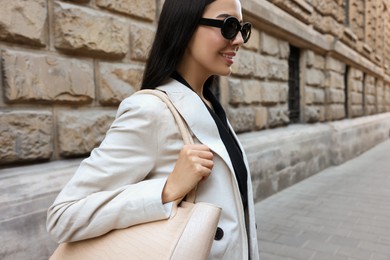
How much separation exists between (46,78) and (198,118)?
1.67 meters

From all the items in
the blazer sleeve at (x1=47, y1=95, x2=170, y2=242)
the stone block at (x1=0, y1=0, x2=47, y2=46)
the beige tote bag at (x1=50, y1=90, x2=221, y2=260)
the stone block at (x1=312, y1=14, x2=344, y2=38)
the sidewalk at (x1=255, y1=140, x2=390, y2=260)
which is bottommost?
the sidewalk at (x1=255, y1=140, x2=390, y2=260)

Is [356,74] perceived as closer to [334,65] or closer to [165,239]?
[334,65]

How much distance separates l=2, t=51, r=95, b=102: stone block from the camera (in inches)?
90.7

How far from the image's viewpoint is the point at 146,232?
1049 mm

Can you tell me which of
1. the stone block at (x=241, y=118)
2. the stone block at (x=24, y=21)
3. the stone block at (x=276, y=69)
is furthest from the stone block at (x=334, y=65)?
the stone block at (x=24, y=21)

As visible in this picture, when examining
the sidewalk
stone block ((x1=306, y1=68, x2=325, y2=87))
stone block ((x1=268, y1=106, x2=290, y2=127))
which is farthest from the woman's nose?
stone block ((x1=306, y1=68, x2=325, y2=87))

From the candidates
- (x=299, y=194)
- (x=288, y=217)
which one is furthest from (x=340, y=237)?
(x=299, y=194)

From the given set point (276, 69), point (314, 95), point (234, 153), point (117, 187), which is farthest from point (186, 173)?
point (314, 95)

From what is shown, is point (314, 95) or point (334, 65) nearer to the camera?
point (314, 95)

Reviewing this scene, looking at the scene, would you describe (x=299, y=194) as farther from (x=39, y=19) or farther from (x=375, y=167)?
(x=39, y=19)

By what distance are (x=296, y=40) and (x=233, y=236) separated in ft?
20.3

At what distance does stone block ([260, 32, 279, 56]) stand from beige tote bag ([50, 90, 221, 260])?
4.98 m

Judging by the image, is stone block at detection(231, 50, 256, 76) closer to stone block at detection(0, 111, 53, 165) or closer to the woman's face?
stone block at detection(0, 111, 53, 165)

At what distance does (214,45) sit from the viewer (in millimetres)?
1367
